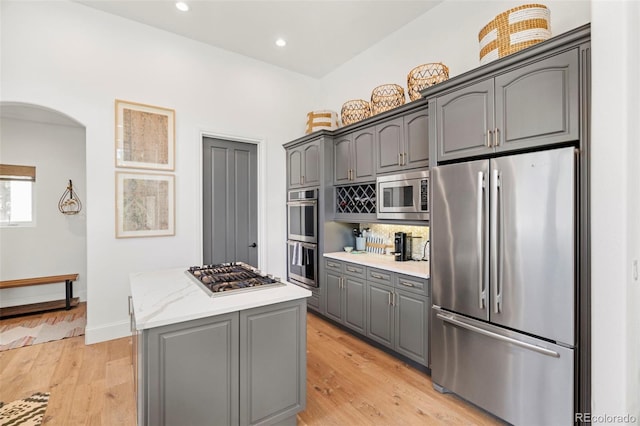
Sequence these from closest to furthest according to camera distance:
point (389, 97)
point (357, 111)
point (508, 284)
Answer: point (508, 284), point (389, 97), point (357, 111)

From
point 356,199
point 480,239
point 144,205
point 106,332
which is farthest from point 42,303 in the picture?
point 480,239

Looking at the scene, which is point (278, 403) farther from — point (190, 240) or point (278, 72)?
point (278, 72)

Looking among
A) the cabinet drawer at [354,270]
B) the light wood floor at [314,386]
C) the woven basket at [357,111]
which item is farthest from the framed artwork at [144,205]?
the woven basket at [357,111]

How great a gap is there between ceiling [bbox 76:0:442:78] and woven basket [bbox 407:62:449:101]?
886 mm

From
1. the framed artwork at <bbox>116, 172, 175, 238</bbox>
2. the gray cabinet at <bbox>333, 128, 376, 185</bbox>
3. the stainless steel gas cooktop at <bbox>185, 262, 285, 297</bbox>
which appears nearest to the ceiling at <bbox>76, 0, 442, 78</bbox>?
the gray cabinet at <bbox>333, 128, 376, 185</bbox>

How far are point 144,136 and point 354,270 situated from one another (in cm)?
293

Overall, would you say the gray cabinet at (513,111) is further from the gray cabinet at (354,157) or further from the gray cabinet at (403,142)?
the gray cabinet at (354,157)

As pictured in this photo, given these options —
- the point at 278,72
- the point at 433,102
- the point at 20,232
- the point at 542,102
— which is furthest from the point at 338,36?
the point at 20,232

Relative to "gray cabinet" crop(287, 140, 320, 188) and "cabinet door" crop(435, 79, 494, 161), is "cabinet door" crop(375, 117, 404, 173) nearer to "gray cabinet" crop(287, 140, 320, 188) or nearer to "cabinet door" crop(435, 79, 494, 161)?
"cabinet door" crop(435, 79, 494, 161)

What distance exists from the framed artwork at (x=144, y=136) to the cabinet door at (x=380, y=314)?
2858mm

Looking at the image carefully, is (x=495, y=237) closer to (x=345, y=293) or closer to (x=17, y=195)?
(x=345, y=293)

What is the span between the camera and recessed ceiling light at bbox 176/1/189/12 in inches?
127

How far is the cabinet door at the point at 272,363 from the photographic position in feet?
5.86

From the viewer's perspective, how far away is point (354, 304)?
3387 mm
